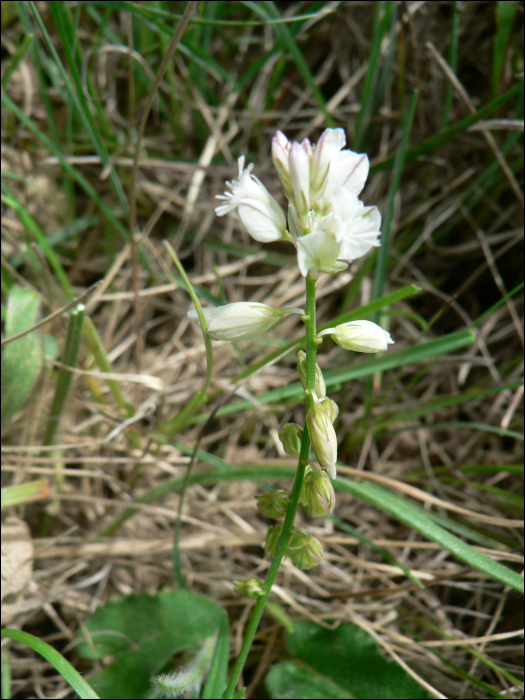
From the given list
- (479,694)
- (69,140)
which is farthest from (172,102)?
(479,694)

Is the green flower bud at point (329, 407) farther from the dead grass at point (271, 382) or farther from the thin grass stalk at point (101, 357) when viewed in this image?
the thin grass stalk at point (101, 357)

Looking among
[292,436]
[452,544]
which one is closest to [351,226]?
[292,436]


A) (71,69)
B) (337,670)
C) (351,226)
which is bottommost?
(337,670)

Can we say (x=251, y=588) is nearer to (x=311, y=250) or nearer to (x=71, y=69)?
(x=311, y=250)

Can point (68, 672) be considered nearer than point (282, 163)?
No

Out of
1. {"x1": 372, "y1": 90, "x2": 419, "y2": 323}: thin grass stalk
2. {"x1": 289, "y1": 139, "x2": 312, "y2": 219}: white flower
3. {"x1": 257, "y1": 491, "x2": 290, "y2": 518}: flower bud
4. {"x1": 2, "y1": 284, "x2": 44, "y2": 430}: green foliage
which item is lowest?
{"x1": 257, "y1": 491, "x2": 290, "y2": 518}: flower bud

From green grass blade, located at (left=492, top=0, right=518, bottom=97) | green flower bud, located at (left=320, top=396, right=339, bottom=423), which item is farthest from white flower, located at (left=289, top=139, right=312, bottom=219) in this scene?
green grass blade, located at (left=492, top=0, right=518, bottom=97)

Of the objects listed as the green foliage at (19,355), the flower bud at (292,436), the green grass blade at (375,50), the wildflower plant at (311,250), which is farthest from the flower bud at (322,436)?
the green grass blade at (375,50)

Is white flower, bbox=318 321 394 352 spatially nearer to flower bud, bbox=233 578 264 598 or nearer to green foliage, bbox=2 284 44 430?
flower bud, bbox=233 578 264 598
